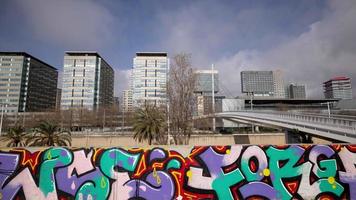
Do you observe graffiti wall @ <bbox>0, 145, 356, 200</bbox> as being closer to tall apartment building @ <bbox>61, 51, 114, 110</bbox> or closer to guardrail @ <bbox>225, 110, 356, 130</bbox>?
guardrail @ <bbox>225, 110, 356, 130</bbox>

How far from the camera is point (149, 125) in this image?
33812 millimetres

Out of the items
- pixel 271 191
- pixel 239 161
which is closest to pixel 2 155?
pixel 239 161

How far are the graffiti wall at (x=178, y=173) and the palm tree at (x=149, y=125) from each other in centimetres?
2598

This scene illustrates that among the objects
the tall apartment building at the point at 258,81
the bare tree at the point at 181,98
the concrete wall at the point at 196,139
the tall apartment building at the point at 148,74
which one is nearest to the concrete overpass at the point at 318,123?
the concrete wall at the point at 196,139

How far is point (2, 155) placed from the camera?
777cm

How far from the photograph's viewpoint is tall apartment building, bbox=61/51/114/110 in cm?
12644

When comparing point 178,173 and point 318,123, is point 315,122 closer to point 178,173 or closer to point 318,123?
point 318,123

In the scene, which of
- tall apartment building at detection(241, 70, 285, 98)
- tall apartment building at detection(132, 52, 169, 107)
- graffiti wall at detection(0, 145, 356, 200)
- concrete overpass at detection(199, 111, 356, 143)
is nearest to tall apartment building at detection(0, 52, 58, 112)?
tall apartment building at detection(132, 52, 169, 107)


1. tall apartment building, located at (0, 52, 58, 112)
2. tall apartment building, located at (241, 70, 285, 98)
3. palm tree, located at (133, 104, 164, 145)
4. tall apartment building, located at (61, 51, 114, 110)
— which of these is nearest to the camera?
palm tree, located at (133, 104, 164, 145)

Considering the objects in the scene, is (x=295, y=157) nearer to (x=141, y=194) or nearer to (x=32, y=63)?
(x=141, y=194)

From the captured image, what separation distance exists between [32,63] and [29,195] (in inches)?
6309

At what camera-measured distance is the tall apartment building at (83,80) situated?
126438 millimetres

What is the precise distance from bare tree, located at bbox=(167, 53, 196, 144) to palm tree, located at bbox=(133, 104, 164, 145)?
2.57 metres

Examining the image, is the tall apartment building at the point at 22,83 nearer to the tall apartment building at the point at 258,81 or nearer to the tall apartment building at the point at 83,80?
the tall apartment building at the point at 83,80
